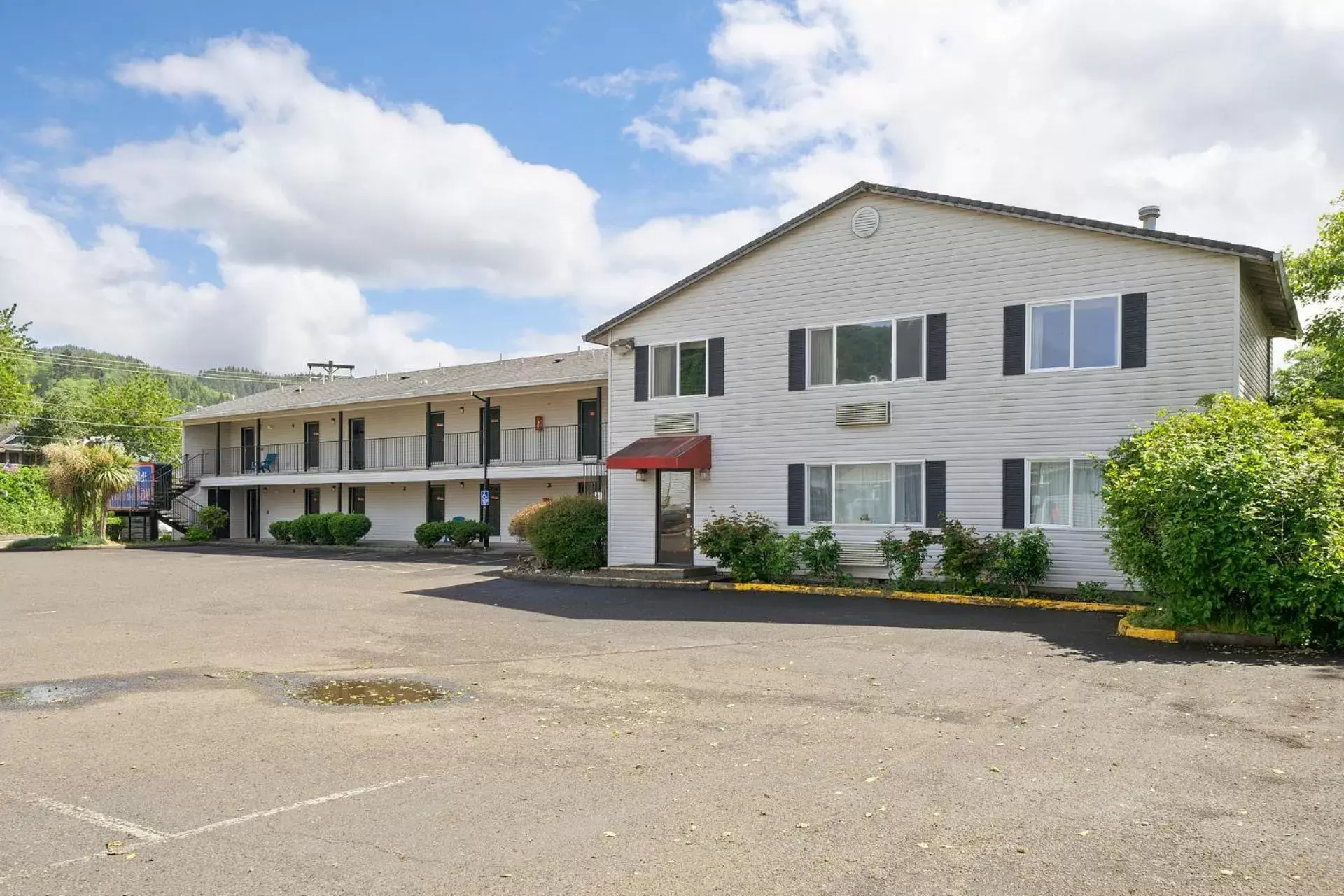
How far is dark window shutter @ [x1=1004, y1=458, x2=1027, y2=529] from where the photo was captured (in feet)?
53.2

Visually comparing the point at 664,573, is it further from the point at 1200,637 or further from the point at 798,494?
the point at 1200,637

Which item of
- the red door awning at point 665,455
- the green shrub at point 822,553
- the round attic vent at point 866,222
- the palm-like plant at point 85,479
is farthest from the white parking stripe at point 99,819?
the palm-like plant at point 85,479

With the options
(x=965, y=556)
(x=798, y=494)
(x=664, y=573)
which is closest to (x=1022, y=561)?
(x=965, y=556)

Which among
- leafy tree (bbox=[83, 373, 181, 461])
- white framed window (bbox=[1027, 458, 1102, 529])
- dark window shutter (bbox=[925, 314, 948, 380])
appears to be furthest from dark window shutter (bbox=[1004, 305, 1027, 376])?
leafy tree (bbox=[83, 373, 181, 461])

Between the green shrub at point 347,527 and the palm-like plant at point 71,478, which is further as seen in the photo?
the palm-like plant at point 71,478

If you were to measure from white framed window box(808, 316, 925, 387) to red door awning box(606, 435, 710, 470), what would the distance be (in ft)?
8.64

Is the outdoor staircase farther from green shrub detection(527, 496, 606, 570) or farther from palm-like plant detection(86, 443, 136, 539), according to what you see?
green shrub detection(527, 496, 606, 570)

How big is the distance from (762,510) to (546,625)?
6.95m

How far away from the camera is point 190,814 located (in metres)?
5.34

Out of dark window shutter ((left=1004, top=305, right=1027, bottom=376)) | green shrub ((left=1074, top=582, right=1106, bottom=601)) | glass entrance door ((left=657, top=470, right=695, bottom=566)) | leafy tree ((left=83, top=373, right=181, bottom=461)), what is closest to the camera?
green shrub ((left=1074, top=582, right=1106, bottom=601))

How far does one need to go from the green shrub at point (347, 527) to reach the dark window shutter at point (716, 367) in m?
16.6

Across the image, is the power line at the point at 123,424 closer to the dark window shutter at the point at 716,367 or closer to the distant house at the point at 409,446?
the distant house at the point at 409,446

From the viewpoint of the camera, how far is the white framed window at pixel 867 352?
17.7m

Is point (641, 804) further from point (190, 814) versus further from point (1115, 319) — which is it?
point (1115, 319)
